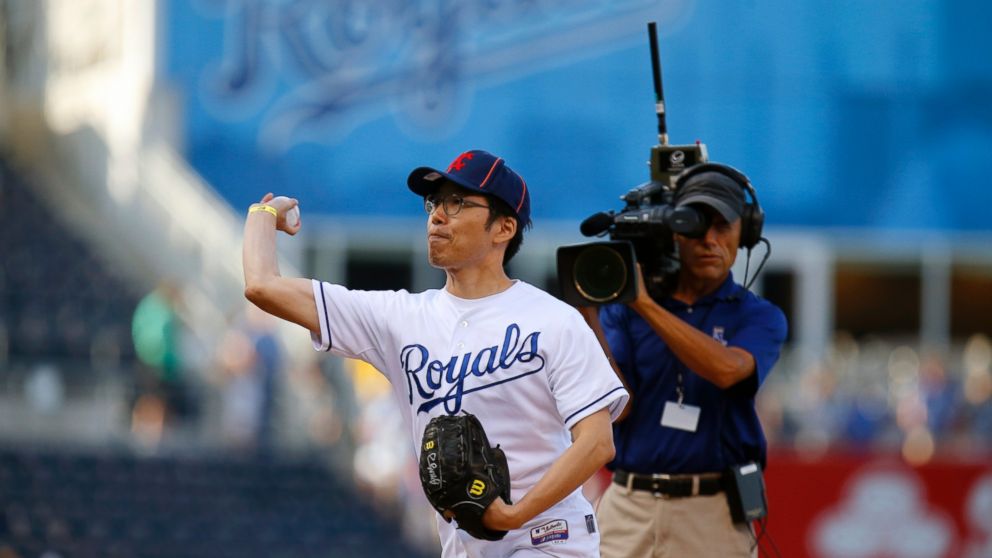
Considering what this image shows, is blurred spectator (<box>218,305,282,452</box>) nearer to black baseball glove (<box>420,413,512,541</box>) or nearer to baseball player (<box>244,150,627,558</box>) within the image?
baseball player (<box>244,150,627,558</box>)

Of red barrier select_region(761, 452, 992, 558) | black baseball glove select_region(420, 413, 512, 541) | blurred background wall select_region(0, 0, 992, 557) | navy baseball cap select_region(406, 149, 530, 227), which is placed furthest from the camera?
blurred background wall select_region(0, 0, 992, 557)

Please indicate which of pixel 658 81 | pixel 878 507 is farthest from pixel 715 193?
pixel 878 507

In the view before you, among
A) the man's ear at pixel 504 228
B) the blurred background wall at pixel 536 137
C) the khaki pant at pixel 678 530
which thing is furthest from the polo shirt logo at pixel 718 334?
the blurred background wall at pixel 536 137

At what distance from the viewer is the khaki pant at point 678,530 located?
5.62 metres

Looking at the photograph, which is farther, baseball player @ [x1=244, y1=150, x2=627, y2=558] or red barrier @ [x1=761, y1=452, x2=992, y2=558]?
red barrier @ [x1=761, y1=452, x2=992, y2=558]

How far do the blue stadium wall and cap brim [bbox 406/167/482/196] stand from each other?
18583 millimetres

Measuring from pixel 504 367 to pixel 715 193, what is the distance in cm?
144

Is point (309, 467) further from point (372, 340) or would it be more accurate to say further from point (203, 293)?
point (372, 340)

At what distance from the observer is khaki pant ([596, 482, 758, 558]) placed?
5.62m

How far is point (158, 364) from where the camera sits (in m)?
16.2

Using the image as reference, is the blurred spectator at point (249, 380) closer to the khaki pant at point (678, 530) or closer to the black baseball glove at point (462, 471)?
the khaki pant at point (678, 530)

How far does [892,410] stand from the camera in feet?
65.4

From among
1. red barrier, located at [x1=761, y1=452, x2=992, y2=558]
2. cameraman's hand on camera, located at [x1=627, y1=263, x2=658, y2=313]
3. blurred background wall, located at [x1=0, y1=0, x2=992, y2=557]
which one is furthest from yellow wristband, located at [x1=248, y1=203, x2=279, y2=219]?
blurred background wall, located at [x1=0, y1=0, x2=992, y2=557]

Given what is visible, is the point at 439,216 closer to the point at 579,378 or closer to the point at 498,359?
the point at 498,359
